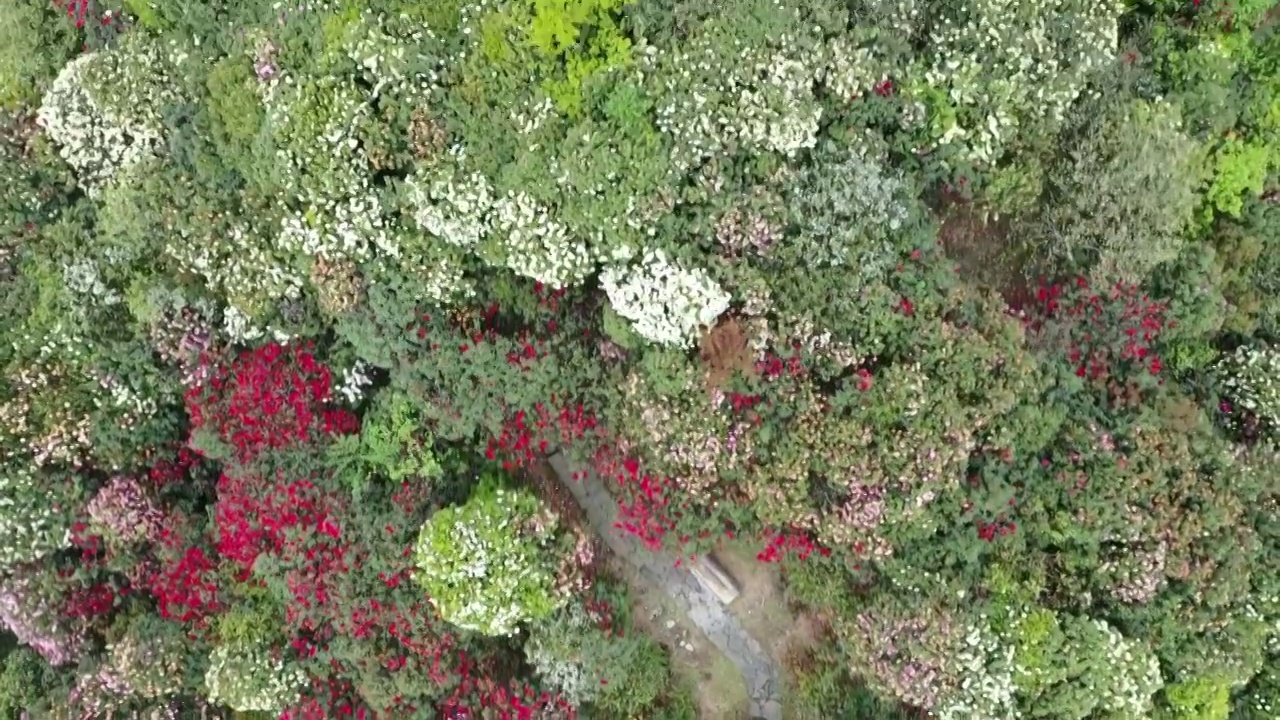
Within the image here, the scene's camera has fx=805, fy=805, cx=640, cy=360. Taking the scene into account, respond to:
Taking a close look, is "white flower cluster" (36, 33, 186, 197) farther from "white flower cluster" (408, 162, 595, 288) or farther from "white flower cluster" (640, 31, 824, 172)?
"white flower cluster" (640, 31, 824, 172)

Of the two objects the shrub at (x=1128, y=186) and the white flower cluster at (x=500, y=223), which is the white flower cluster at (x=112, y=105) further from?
the shrub at (x=1128, y=186)

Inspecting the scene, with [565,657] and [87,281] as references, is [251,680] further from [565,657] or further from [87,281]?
[87,281]

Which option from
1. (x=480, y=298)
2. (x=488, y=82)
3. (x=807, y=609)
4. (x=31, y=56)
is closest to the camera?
(x=488, y=82)

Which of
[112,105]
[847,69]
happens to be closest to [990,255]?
[847,69]

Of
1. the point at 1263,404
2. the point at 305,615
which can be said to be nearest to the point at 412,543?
the point at 305,615

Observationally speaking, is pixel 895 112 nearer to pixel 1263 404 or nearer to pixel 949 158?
pixel 949 158
